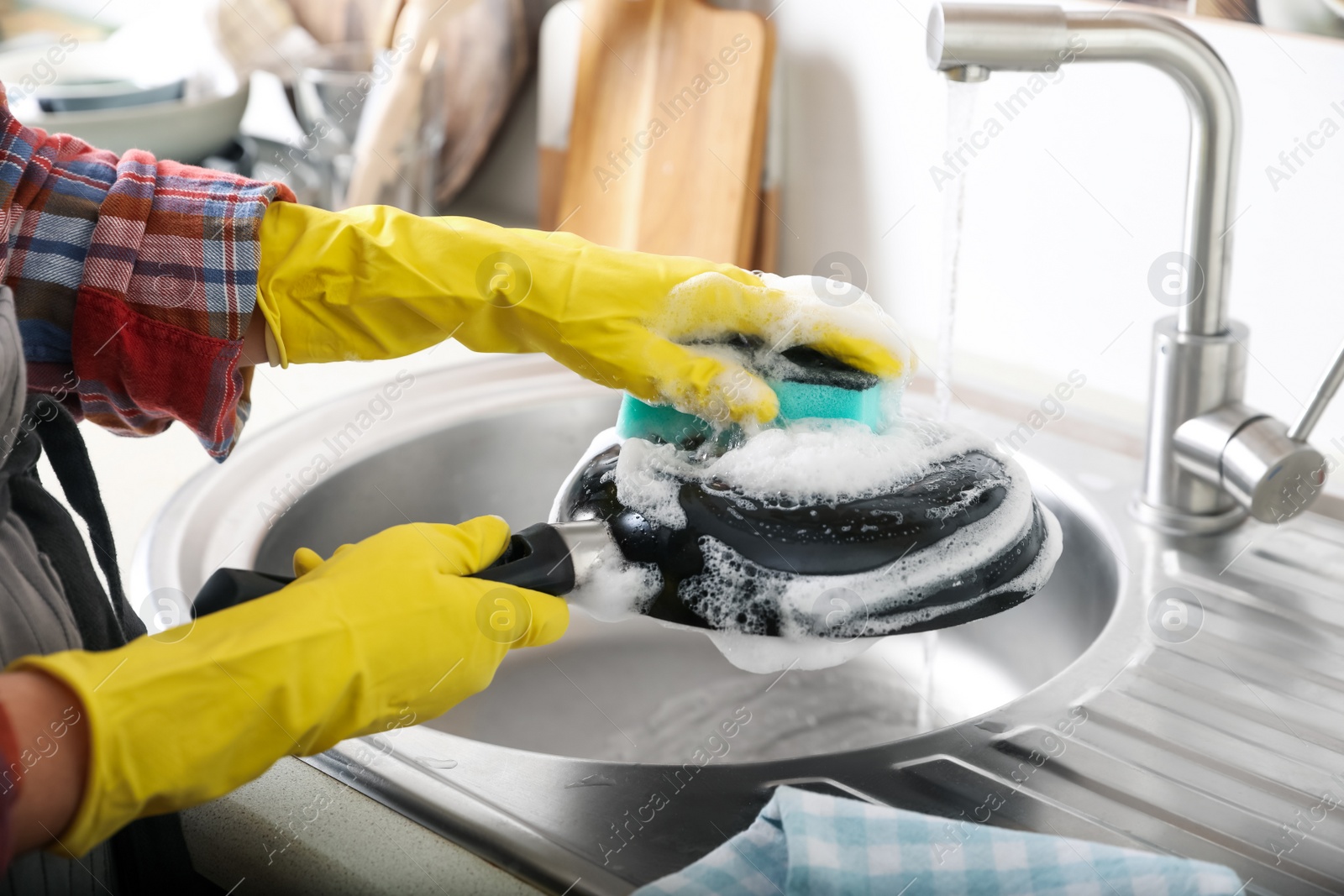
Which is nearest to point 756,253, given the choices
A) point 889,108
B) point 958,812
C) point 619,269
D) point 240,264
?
point 889,108

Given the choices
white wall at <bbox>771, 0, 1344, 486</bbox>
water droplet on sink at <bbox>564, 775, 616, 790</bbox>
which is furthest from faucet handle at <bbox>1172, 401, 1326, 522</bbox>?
water droplet on sink at <bbox>564, 775, 616, 790</bbox>

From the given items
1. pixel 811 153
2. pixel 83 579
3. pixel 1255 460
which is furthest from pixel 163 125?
pixel 1255 460

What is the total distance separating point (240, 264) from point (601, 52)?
76cm

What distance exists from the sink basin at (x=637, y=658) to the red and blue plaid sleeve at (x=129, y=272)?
21cm

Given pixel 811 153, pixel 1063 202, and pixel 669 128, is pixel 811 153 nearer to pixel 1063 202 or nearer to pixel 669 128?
pixel 669 128

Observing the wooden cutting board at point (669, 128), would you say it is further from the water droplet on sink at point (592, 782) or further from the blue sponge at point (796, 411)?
the water droplet on sink at point (592, 782)

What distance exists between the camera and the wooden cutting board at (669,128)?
1.25 m

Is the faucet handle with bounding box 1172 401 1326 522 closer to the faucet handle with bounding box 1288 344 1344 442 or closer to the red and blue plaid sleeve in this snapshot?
the faucet handle with bounding box 1288 344 1344 442

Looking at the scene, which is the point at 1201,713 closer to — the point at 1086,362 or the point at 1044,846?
the point at 1044,846

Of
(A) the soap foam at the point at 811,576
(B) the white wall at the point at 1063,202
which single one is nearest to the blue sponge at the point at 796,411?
(A) the soap foam at the point at 811,576

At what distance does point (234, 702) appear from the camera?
522mm

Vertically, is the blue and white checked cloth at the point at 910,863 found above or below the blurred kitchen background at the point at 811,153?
below

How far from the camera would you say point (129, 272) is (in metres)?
0.69

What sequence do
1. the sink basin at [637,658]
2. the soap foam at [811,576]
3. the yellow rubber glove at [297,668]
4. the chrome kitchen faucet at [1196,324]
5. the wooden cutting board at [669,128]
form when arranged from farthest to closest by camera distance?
the wooden cutting board at [669,128]
the sink basin at [637,658]
the chrome kitchen faucet at [1196,324]
the soap foam at [811,576]
the yellow rubber glove at [297,668]
